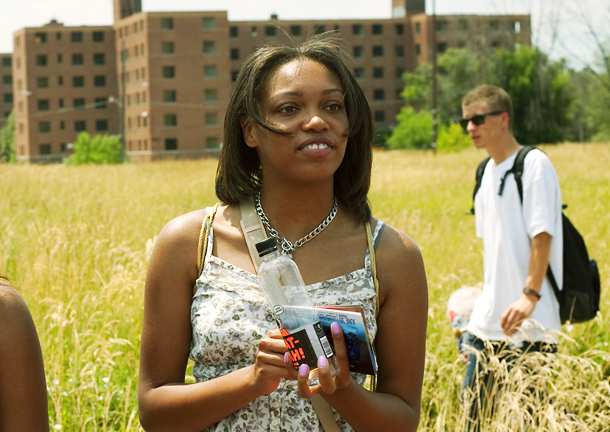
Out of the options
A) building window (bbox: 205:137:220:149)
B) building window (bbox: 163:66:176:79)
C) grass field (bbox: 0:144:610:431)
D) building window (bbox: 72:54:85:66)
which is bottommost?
grass field (bbox: 0:144:610:431)

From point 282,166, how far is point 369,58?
9050cm

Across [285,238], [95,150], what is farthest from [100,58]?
[285,238]

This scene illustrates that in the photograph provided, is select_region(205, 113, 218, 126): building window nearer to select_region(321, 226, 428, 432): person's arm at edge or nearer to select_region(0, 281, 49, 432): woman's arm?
select_region(321, 226, 428, 432): person's arm at edge

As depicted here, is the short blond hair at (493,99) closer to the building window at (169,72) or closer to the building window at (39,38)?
the building window at (169,72)

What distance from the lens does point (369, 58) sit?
296 ft

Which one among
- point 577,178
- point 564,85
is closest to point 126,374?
point 577,178

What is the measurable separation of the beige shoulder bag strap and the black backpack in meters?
2.62

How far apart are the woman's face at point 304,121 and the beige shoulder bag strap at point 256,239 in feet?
0.53

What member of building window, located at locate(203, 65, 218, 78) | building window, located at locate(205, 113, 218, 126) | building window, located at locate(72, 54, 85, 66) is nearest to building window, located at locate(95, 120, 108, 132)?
building window, located at locate(72, 54, 85, 66)

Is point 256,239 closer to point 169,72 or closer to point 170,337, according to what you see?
point 170,337

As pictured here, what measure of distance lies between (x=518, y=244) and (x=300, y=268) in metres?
2.65

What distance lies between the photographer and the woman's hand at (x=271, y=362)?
1.83 m

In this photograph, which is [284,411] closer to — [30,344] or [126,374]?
[30,344]

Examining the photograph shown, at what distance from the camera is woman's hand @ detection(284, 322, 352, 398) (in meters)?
1.77
